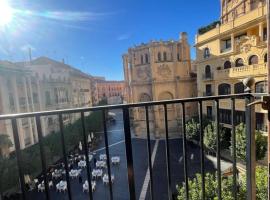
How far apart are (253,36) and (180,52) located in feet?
31.3

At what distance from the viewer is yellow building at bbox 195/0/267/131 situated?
36.9 ft

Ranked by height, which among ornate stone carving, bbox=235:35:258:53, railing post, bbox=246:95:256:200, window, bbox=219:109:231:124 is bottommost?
window, bbox=219:109:231:124

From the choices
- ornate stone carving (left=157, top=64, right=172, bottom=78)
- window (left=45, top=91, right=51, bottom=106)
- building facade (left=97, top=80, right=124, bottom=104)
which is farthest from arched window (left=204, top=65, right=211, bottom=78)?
building facade (left=97, top=80, right=124, bottom=104)

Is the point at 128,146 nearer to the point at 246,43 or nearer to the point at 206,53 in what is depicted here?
the point at 246,43

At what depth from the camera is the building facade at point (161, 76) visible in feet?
66.8

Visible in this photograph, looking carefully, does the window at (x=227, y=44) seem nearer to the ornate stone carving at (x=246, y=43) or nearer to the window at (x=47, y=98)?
the ornate stone carving at (x=246, y=43)

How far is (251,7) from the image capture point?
14602 mm

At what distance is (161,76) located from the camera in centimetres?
2061

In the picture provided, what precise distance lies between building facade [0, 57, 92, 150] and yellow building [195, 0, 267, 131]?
10536 mm

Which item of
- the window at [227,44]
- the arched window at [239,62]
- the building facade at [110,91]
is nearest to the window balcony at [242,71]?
the arched window at [239,62]

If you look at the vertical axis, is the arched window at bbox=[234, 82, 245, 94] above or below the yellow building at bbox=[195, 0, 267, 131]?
below

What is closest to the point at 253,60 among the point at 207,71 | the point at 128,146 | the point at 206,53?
the point at 207,71

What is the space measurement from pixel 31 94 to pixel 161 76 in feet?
40.5

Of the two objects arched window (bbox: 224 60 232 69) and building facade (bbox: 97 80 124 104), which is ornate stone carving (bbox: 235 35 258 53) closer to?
arched window (bbox: 224 60 232 69)
